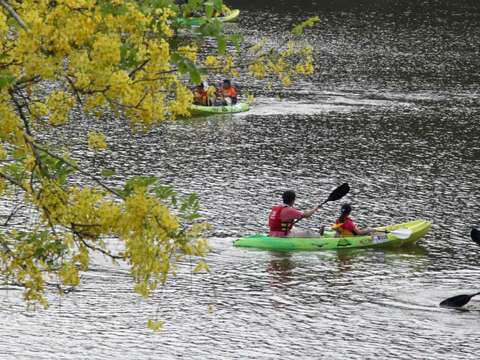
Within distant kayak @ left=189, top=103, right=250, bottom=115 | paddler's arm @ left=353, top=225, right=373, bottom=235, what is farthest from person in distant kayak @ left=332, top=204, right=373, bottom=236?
distant kayak @ left=189, top=103, right=250, bottom=115

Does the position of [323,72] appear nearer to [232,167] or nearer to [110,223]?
[232,167]

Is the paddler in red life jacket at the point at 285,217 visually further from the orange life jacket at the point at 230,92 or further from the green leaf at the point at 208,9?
the orange life jacket at the point at 230,92

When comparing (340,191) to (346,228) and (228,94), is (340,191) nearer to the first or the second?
(346,228)

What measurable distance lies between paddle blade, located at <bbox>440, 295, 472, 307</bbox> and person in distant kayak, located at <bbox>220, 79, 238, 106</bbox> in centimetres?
2084

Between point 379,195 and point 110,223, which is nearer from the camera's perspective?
point 110,223

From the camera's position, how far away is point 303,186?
30.2 meters

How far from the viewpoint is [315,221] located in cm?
2719

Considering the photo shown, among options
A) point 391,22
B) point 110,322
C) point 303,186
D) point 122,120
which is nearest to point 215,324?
point 110,322

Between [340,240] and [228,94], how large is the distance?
1734 centimetres

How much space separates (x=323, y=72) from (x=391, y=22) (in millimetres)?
17167

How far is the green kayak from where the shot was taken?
24.3 meters

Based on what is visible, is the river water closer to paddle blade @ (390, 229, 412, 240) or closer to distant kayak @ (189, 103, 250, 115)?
paddle blade @ (390, 229, 412, 240)

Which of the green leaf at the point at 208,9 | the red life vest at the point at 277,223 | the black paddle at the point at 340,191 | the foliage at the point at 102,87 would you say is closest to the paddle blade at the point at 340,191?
the black paddle at the point at 340,191

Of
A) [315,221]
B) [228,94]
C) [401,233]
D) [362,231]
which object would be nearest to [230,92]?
[228,94]
